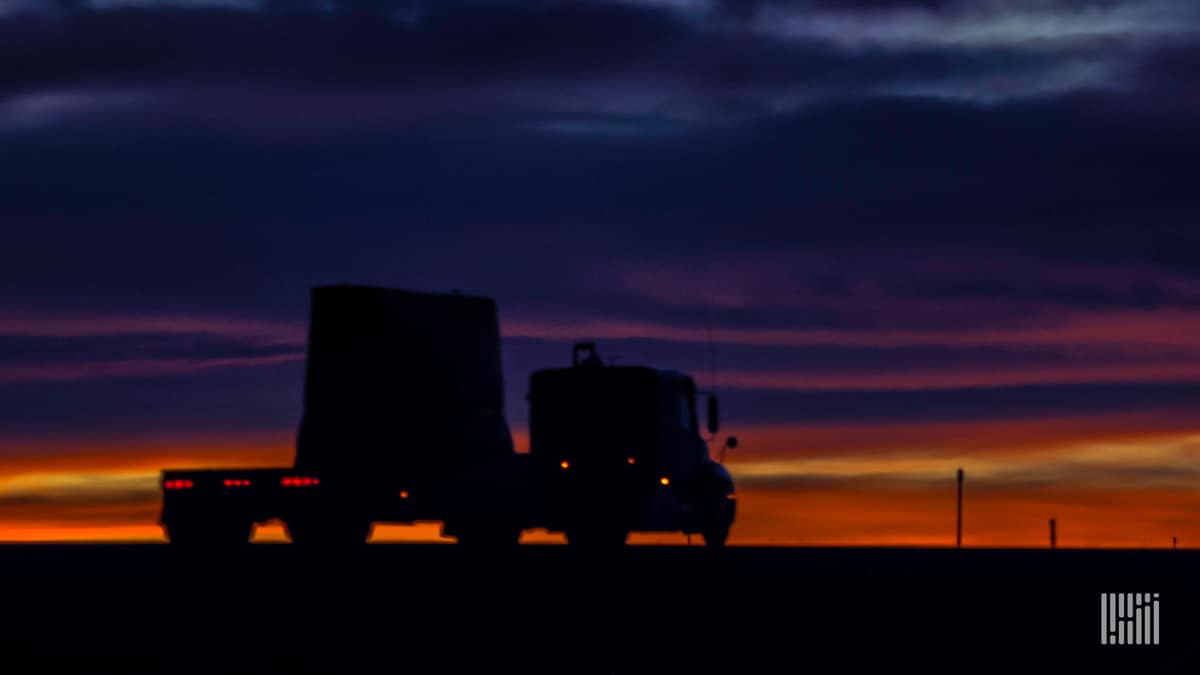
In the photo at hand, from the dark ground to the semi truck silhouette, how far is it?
923 millimetres

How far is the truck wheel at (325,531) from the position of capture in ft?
111

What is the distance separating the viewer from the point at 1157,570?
36438 millimetres

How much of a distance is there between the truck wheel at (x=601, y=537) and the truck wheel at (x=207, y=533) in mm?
6840

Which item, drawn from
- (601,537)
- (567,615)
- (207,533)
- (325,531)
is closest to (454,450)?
(325,531)

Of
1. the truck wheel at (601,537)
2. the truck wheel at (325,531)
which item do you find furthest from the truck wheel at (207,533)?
the truck wheel at (601,537)

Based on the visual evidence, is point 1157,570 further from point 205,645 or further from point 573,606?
point 205,645

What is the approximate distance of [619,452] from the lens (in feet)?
125

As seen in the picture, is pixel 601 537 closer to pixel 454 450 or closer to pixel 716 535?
pixel 716 535

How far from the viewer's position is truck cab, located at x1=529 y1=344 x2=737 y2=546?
3806 cm

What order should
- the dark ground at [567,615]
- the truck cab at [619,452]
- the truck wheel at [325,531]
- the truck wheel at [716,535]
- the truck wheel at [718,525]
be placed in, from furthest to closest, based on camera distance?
the truck wheel at [716,535], the truck wheel at [718,525], the truck cab at [619,452], the truck wheel at [325,531], the dark ground at [567,615]

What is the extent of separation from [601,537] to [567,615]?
1659 cm

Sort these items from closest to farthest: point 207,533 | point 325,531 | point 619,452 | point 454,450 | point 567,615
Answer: point 567,615 → point 325,531 → point 207,533 → point 454,450 → point 619,452

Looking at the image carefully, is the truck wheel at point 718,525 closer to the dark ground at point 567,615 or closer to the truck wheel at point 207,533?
the dark ground at point 567,615

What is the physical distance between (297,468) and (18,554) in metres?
10.1
